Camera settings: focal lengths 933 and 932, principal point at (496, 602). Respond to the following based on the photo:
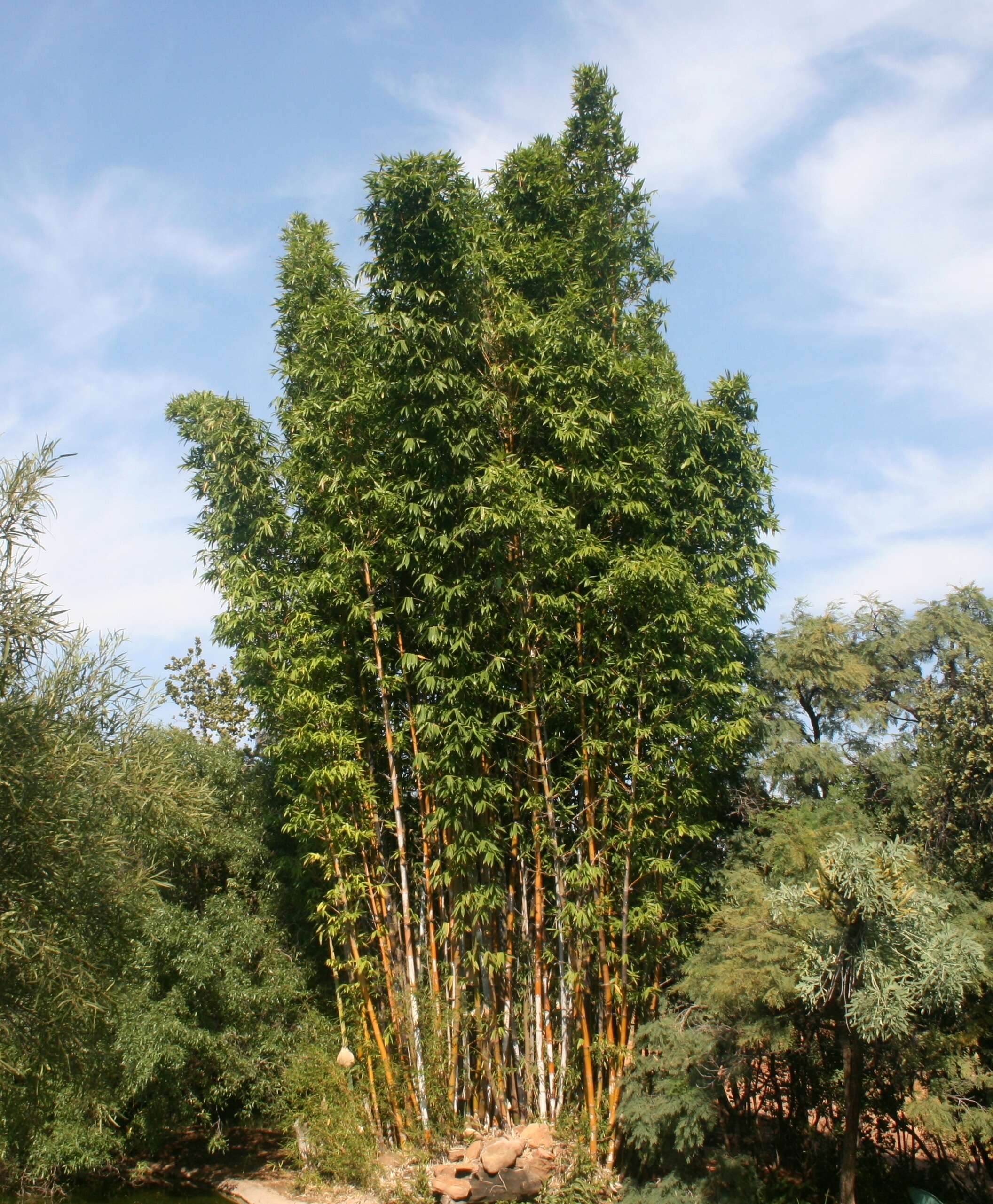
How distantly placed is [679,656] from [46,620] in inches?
192

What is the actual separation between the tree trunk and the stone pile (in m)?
2.22

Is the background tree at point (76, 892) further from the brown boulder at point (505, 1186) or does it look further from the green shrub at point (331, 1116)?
the brown boulder at point (505, 1186)

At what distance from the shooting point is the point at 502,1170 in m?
7.28

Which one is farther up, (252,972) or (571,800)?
(571,800)

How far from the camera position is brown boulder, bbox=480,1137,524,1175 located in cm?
729

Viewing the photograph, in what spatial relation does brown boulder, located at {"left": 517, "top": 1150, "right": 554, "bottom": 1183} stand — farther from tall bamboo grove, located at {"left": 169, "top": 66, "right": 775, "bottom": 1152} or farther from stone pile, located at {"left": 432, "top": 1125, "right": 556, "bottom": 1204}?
tall bamboo grove, located at {"left": 169, "top": 66, "right": 775, "bottom": 1152}

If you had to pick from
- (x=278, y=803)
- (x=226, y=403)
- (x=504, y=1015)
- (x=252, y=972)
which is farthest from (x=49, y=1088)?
(x=226, y=403)

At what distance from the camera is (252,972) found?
1033 cm

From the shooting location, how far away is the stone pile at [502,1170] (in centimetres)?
720

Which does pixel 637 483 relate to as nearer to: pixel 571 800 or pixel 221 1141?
pixel 571 800

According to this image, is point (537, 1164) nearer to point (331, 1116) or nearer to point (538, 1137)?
point (538, 1137)

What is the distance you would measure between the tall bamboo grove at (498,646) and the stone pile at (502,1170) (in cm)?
36

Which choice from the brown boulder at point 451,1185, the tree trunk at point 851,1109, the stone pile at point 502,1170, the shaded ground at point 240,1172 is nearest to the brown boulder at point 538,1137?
the stone pile at point 502,1170

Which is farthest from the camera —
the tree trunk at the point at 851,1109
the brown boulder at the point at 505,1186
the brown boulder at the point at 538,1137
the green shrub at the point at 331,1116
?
the green shrub at the point at 331,1116
